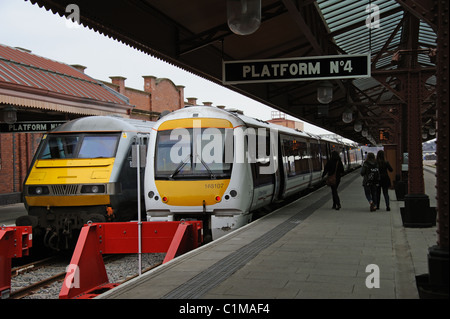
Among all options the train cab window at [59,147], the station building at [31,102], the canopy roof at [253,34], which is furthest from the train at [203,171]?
the station building at [31,102]

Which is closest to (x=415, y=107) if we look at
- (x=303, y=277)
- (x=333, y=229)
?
(x=333, y=229)

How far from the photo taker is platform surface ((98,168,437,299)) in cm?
513

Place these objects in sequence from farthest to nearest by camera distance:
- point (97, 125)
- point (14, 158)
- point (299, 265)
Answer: point (14, 158) → point (97, 125) → point (299, 265)

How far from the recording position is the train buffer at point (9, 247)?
681 centimetres

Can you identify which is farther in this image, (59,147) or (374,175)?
(374,175)

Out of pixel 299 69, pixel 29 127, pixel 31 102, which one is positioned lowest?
pixel 29 127

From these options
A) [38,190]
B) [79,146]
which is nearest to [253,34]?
[79,146]

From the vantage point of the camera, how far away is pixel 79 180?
380 inches

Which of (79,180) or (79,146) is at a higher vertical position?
(79,146)

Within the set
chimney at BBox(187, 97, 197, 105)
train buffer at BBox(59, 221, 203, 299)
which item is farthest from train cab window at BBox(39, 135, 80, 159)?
chimney at BBox(187, 97, 197, 105)

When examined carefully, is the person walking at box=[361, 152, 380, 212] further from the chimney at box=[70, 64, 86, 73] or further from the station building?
the chimney at box=[70, 64, 86, 73]

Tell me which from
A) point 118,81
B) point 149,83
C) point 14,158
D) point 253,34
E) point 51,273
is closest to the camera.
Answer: point 51,273

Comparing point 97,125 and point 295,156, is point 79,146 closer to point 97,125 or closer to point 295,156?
point 97,125

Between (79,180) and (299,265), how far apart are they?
5187mm
